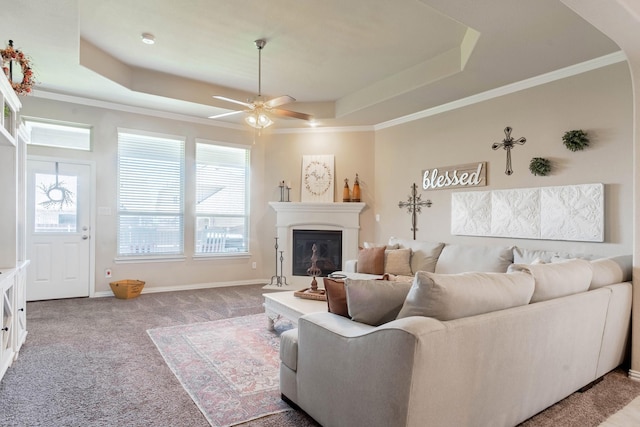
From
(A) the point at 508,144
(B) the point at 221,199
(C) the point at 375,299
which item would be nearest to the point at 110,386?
(C) the point at 375,299

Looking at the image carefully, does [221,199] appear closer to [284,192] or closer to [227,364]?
[284,192]

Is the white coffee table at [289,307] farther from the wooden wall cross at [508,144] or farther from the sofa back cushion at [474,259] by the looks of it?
the wooden wall cross at [508,144]

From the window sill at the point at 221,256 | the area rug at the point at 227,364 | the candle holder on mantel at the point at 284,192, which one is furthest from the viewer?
the candle holder on mantel at the point at 284,192

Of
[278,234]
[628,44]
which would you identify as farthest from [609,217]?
[278,234]

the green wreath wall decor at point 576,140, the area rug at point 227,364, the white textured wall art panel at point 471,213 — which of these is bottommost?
the area rug at point 227,364

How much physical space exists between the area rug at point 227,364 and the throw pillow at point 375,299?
0.81m

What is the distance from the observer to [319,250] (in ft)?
20.6

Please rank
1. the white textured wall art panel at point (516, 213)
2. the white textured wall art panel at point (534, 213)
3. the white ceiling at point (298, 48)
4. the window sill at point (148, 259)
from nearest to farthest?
the white ceiling at point (298, 48), the white textured wall art panel at point (534, 213), the white textured wall art panel at point (516, 213), the window sill at point (148, 259)

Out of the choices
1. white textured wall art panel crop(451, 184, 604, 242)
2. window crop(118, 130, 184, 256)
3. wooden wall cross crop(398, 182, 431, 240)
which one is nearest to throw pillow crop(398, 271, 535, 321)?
white textured wall art panel crop(451, 184, 604, 242)

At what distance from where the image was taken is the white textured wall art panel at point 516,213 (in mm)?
3977

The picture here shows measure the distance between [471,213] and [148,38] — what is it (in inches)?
166

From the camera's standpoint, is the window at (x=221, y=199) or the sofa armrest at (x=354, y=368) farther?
the window at (x=221, y=199)

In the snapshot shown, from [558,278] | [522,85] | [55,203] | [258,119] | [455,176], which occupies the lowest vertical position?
[558,278]

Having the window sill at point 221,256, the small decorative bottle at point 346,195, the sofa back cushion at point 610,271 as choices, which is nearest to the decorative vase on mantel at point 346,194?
the small decorative bottle at point 346,195
